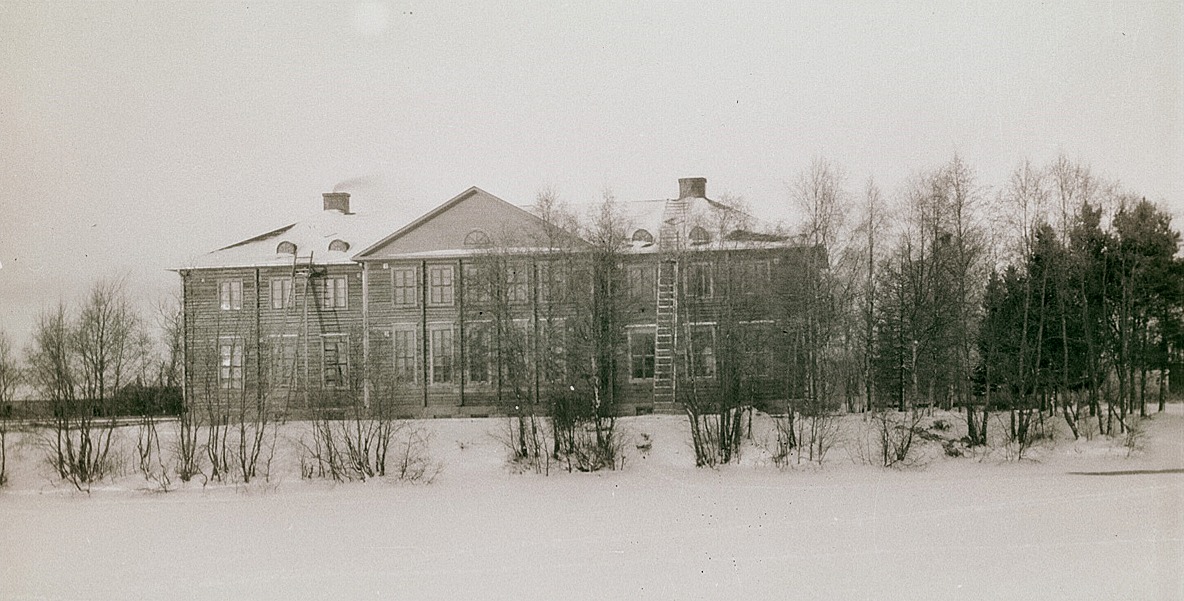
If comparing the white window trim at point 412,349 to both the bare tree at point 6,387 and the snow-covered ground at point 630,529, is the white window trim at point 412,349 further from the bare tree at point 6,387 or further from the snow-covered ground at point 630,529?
the bare tree at point 6,387

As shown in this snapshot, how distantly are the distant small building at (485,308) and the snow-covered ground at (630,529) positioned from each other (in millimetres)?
613

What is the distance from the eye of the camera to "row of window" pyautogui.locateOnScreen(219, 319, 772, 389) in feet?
31.5

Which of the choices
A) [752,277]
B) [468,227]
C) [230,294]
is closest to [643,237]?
[752,277]

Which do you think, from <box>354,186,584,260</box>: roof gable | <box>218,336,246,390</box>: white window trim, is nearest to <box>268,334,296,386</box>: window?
<box>218,336,246,390</box>: white window trim

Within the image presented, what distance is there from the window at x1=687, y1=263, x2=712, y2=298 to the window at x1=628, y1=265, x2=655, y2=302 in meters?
0.50

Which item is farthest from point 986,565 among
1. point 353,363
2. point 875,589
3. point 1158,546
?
point 353,363

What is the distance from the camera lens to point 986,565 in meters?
8.11

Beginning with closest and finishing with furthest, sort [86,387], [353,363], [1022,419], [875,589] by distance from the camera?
[875,589] < [86,387] < [353,363] < [1022,419]

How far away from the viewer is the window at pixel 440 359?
32.8ft

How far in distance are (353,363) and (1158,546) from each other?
902 centimetres

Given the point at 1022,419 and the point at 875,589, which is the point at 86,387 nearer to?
the point at 875,589

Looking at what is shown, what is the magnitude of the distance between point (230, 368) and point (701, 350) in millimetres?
5719

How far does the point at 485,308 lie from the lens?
33.3 ft

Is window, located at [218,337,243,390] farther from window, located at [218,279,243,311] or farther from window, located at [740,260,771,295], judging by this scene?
window, located at [740,260,771,295]
